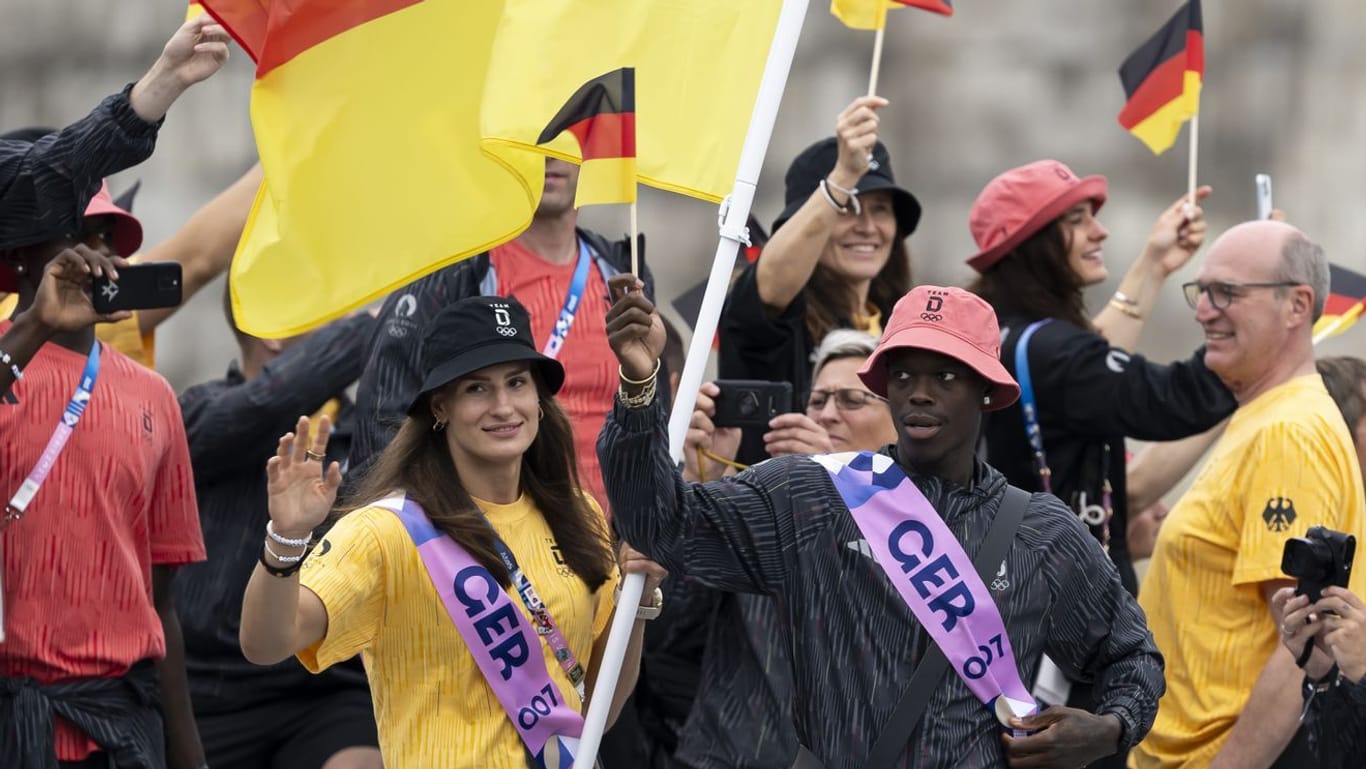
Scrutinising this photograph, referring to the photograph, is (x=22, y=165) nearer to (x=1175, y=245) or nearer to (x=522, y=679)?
(x=522, y=679)

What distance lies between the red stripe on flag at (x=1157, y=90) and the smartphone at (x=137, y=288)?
3.97 meters

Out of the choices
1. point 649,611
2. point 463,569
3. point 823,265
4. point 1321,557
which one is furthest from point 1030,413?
point 463,569

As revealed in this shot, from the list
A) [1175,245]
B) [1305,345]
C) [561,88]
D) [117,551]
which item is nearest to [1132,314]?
[1175,245]

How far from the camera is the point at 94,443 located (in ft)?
20.3

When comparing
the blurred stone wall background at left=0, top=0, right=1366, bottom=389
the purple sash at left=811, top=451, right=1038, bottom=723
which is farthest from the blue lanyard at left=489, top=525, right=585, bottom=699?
the blurred stone wall background at left=0, top=0, right=1366, bottom=389

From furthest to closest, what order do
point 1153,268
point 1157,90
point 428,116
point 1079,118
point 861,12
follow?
point 1079,118, point 1157,90, point 1153,268, point 861,12, point 428,116

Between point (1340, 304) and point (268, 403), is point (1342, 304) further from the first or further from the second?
point (268, 403)

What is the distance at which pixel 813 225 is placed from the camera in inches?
276

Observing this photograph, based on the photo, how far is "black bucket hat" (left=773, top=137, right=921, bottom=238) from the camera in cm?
786

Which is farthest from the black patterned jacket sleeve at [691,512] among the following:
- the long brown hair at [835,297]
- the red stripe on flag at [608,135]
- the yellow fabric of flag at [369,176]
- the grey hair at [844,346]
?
the long brown hair at [835,297]

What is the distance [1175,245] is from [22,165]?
4.00 meters

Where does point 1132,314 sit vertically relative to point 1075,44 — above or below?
below

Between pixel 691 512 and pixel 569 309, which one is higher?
pixel 569 309

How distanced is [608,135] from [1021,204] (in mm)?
2740
